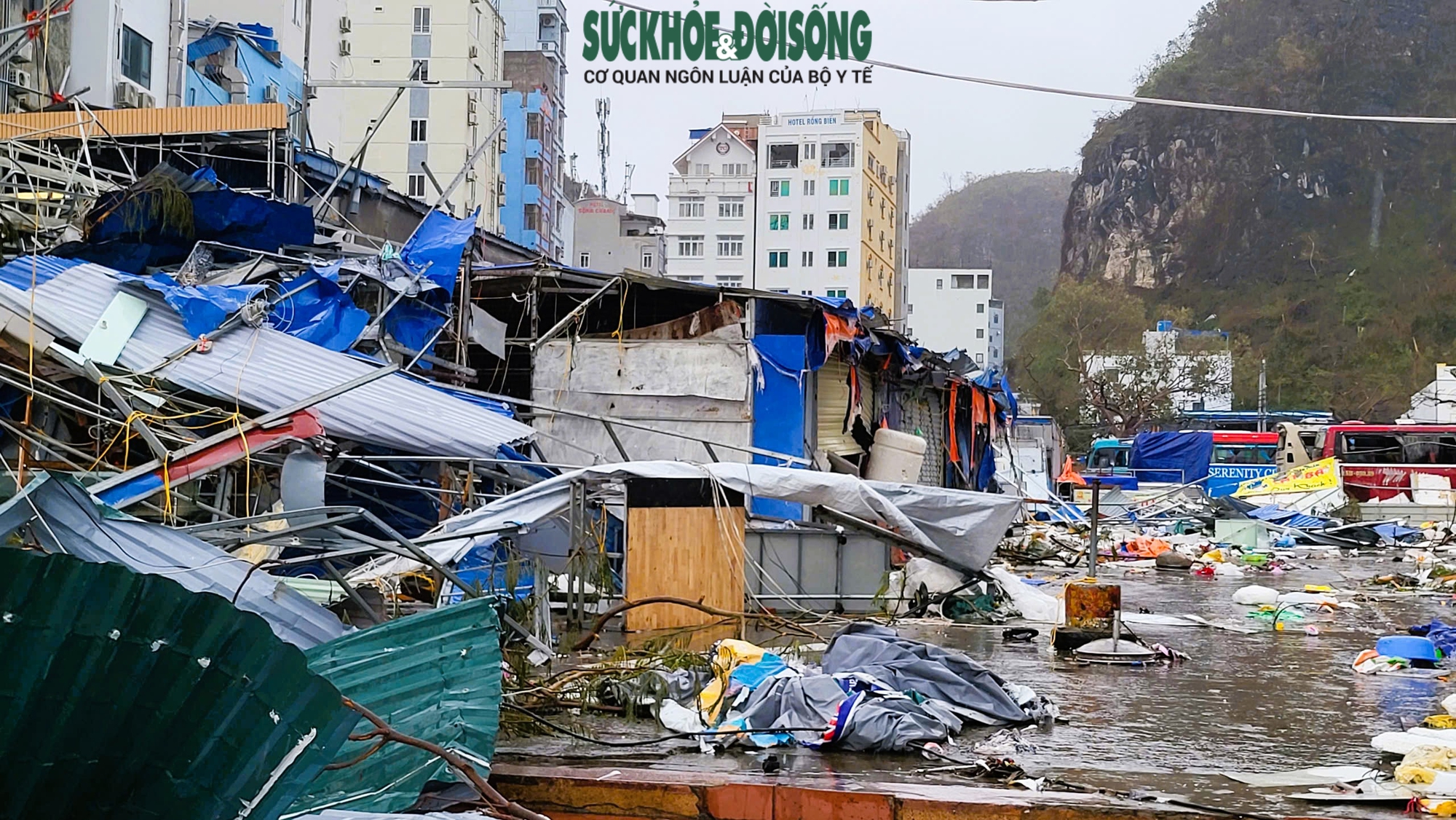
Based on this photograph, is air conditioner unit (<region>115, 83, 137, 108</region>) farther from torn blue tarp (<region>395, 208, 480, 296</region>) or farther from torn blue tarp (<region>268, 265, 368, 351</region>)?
torn blue tarp (<region>268, 265, 368, 351</region>)

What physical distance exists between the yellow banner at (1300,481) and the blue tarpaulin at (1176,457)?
7.22 meters

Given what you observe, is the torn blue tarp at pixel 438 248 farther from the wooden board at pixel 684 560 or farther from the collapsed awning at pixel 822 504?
the wooden board at pixel 684 560

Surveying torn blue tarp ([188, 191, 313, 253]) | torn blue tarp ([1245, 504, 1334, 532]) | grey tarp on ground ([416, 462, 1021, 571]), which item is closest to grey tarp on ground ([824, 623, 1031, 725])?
grey tarp on ground ([416, 462, 1021, 571])

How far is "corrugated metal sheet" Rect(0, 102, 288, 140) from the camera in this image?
18812 millimetres

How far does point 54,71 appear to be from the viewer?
2439cm

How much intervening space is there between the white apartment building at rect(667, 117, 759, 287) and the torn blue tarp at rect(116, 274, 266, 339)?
233ft

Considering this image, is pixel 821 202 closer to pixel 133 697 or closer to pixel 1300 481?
pixel 1300 481

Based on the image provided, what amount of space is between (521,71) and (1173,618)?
2445 inches

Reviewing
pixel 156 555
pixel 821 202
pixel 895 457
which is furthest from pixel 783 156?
pixel 156 555

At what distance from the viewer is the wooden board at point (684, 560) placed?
1124cm

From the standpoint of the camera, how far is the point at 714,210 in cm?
8319

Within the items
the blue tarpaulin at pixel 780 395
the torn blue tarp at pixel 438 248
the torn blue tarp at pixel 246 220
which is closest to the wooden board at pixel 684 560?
the torn blue tarp at pixel 438 248

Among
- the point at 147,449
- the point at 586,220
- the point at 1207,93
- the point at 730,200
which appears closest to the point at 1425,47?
the point at 1207,93

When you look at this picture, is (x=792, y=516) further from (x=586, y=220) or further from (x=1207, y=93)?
(x=1207, y=93)
